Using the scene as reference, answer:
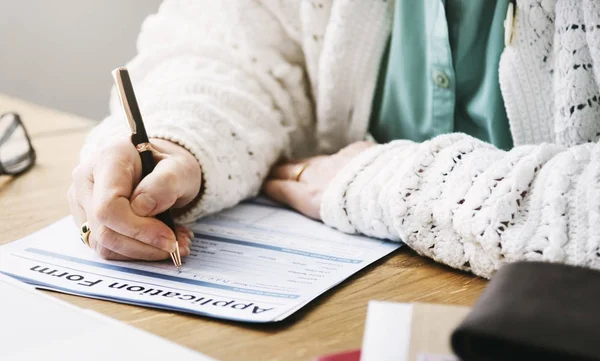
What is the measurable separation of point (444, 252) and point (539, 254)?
0.08m

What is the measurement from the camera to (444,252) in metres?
0.53

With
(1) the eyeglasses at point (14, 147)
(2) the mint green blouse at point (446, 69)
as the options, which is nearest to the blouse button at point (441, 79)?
(2) the mint green blouse at point (446, 69)

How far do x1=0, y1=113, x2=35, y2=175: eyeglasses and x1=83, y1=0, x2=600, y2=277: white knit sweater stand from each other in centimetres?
16

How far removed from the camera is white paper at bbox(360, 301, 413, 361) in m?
0.37

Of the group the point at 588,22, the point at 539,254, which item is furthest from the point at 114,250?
the point at 588,22

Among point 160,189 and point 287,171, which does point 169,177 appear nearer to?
point 160,189

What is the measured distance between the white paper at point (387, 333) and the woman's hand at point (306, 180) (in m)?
0.25

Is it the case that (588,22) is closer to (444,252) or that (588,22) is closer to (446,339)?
(444,252)

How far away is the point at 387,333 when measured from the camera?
0.38 meters


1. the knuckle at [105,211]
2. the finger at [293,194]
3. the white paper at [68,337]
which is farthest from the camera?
the finger at [293,194]

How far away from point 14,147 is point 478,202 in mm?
672

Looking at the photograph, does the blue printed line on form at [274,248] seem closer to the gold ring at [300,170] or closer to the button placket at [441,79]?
the gold ring at [300,170]

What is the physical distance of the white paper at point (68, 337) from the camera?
16.0 inches

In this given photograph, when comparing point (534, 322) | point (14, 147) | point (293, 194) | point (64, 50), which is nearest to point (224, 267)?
point (293, 194)
